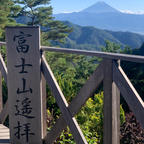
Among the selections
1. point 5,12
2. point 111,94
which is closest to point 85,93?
point 111,94

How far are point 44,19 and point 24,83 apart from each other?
3226cm

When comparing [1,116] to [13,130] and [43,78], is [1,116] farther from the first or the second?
[43,78]

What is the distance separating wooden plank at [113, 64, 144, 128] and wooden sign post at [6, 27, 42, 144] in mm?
1055

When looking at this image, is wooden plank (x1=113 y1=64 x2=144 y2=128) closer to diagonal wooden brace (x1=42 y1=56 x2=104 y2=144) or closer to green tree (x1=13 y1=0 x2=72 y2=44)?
diagonal wooden brace (x1=42 y1=56 x2=104 y2=144)

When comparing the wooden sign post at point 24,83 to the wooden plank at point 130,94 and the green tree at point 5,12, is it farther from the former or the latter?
the green tree at point 5,12

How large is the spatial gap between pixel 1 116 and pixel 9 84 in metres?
0.92

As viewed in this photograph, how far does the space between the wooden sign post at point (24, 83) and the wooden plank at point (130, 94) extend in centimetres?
106

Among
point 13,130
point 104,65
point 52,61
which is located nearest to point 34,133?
point 13,130

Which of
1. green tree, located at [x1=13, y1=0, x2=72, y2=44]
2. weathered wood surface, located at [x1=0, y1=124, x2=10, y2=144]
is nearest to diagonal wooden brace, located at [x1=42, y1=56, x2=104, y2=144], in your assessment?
weathered wood surface, located at [x1=0, y1=124, x2=10, y2=144]

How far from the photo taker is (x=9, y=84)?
303cm

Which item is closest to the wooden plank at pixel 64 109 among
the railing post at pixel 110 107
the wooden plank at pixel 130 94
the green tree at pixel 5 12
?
the railing post at pixel 110 107

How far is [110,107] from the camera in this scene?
2.17 meters

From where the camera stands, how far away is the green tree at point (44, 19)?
32781mm

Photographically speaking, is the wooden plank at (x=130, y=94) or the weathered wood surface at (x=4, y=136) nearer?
the wooden plank at (x=130, y=94)
